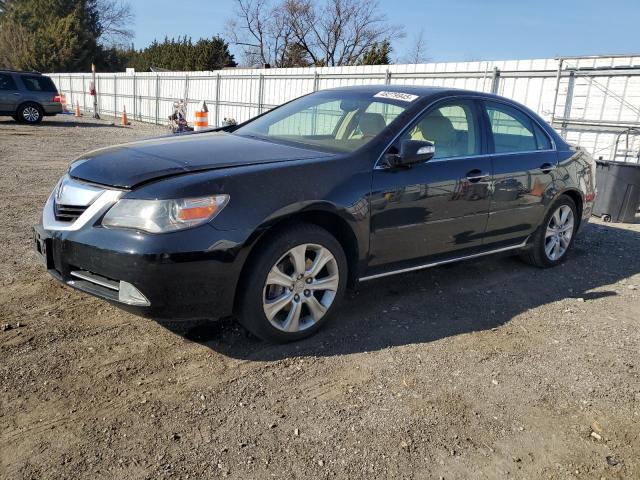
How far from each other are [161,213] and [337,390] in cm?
136

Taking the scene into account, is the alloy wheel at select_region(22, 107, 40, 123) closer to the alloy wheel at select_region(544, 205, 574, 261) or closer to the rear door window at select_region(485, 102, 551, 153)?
the rear door window at select_region(485, 102, 551, 153)

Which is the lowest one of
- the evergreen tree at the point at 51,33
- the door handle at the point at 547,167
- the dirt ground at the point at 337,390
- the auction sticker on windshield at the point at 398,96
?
the dirt ground at the point at 337,390

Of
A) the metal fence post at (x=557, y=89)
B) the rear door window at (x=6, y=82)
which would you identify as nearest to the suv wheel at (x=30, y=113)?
the rear door window at (x=6, y=82)

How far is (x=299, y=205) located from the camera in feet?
11.0

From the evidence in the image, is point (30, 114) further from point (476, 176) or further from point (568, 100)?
point (476, 176)

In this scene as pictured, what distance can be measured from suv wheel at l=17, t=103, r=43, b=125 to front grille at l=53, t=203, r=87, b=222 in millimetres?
19430

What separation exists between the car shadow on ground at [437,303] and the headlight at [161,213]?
0.91m

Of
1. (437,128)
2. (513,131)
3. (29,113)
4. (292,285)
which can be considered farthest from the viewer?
(29,113)

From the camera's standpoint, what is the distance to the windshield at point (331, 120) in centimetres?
405

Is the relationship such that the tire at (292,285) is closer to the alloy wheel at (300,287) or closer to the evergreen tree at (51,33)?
the alloy wheel at (300,287)

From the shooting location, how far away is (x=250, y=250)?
318 cm

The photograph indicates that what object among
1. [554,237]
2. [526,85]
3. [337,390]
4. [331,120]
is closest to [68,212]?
[337,390]

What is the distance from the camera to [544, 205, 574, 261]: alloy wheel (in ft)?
17.7

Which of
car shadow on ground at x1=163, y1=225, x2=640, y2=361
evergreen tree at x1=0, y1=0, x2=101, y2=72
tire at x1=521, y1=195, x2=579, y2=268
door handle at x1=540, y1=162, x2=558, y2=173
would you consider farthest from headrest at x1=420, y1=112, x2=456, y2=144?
evergreen tree at x1=0, y1=0, x2=101, y2=72
